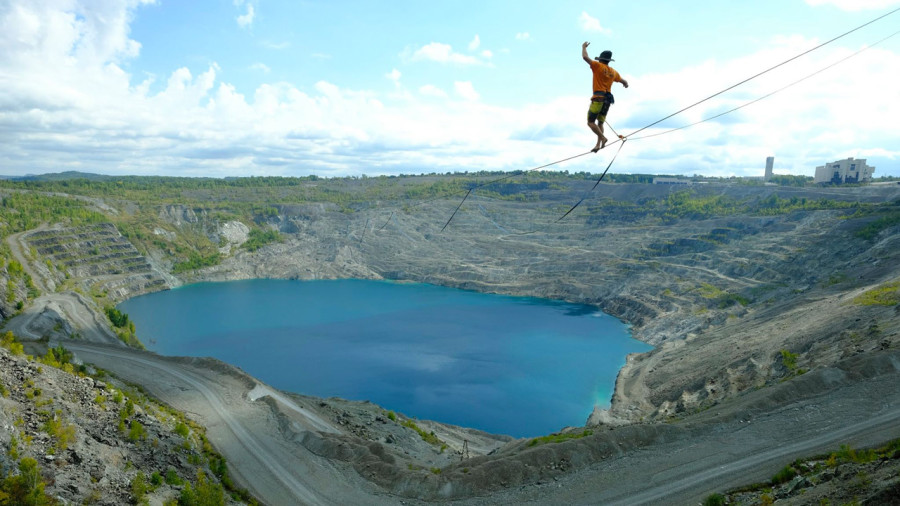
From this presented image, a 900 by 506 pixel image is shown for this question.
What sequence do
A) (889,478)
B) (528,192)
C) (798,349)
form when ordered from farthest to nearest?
(528,192) < (798,349) < (889,478)

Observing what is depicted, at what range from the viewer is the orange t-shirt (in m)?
8.10

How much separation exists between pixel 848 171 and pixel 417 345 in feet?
230

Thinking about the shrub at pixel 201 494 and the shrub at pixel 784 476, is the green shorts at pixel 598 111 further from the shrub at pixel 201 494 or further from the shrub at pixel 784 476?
the shrub at pixel 201 494

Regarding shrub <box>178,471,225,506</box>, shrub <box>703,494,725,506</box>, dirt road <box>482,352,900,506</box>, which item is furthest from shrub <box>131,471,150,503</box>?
shrub <box>703,494,725,506</box>

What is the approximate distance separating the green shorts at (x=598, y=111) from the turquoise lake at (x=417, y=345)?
25402mm

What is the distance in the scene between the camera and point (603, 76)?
26.9 ft

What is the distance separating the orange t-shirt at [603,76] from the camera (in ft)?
26.6

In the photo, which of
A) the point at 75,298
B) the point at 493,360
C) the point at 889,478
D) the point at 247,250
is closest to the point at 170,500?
the point at 889,478

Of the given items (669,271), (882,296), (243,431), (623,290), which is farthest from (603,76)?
(623,290)

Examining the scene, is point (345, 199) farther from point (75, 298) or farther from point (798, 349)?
point (798, 349)

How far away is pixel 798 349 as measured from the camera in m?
26.0

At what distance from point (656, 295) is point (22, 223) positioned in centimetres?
7330

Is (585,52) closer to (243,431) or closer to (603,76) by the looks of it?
(603,76)

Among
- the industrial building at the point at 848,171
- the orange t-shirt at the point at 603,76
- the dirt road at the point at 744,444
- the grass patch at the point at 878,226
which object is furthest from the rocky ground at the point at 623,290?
the industrial building at the point at 848,171
